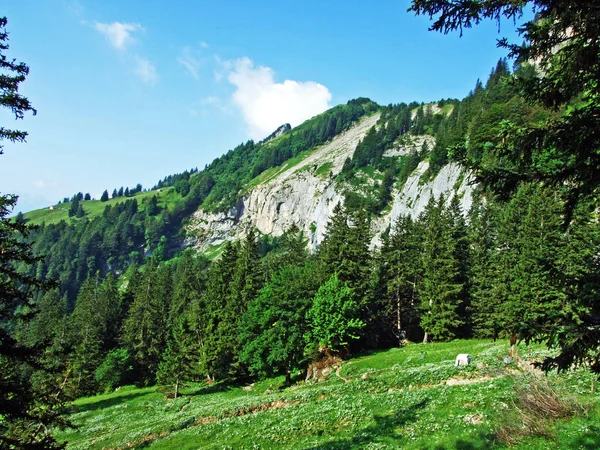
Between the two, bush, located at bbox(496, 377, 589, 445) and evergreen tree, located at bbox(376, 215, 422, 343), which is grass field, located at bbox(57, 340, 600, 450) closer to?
bush, located at bbox(496, 377, 589, 445)

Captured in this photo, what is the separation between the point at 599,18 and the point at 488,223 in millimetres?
72368

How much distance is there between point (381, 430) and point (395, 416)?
1933 millimetres

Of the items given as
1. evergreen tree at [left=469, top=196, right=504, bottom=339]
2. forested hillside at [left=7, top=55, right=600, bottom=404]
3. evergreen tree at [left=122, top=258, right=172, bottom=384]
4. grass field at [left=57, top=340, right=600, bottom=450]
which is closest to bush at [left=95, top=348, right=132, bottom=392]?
forested hillside at [left=7, top=55, right=600, bottom=404]

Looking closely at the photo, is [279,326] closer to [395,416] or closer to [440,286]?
[440,286]

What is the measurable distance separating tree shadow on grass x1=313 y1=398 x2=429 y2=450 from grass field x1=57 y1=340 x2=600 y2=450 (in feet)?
0.20

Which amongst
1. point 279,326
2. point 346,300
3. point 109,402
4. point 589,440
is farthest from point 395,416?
point 109,402

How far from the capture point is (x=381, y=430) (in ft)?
60.8

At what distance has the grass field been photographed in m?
14.3

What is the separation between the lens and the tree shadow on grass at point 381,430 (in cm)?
1752

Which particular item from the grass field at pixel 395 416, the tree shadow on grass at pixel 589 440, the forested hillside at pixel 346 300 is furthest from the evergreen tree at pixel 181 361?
the tree shadow on grass at pixel 589 440

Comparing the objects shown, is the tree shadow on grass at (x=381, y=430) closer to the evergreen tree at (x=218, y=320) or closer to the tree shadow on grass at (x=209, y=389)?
the tree shadow on grass at (x=209, y=389)

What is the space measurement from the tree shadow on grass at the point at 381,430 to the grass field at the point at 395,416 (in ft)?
0.20

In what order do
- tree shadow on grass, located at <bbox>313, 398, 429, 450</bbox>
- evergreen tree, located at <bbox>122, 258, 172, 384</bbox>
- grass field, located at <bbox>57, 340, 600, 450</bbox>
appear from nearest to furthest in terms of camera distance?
grass field, located at <bbox>57, 340, 600, 450</bbox> < tree shadow on grass, located at <bbox>313, 398, 429, 450</bbox> < evergreen tree, located at <bbox>122, 258, 172, 384</bbox>

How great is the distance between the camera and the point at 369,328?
55.2m
